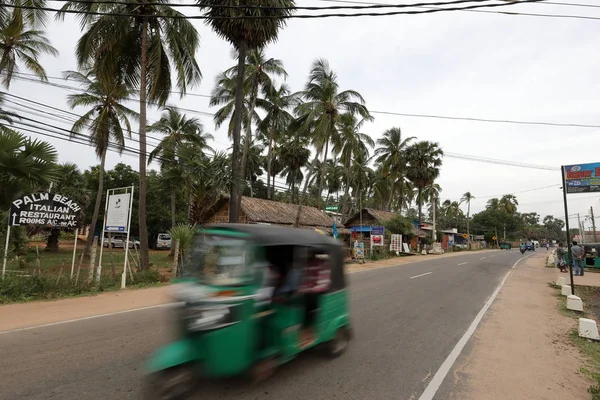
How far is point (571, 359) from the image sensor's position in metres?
5.41

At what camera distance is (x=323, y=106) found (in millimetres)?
24656

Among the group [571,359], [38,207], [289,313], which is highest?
[38,207]

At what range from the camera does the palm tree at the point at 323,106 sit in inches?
945

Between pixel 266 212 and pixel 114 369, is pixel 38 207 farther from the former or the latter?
pixel 266 212

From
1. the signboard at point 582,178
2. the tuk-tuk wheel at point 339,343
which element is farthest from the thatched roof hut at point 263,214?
the tuk-tuk wheel at point 339,343

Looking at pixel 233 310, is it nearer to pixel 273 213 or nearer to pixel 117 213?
pixel 117 213

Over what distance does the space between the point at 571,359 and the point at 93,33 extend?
62.5 ft

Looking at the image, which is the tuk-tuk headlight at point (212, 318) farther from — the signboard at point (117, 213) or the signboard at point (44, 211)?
the signboard at point (117, 213)

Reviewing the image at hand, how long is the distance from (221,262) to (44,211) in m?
9.93

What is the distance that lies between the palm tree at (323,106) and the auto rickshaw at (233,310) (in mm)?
20174

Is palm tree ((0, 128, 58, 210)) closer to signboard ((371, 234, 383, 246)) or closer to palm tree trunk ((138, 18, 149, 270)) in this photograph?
palm tree trunk ((138, 18, 149, 270))

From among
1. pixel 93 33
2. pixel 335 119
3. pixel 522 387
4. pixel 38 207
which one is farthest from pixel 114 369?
pixel 335 119

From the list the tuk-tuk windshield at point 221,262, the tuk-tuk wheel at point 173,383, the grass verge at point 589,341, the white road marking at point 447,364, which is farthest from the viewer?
the grass verge at point 589,341

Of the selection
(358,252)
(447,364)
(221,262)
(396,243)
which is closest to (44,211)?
(221,262)
